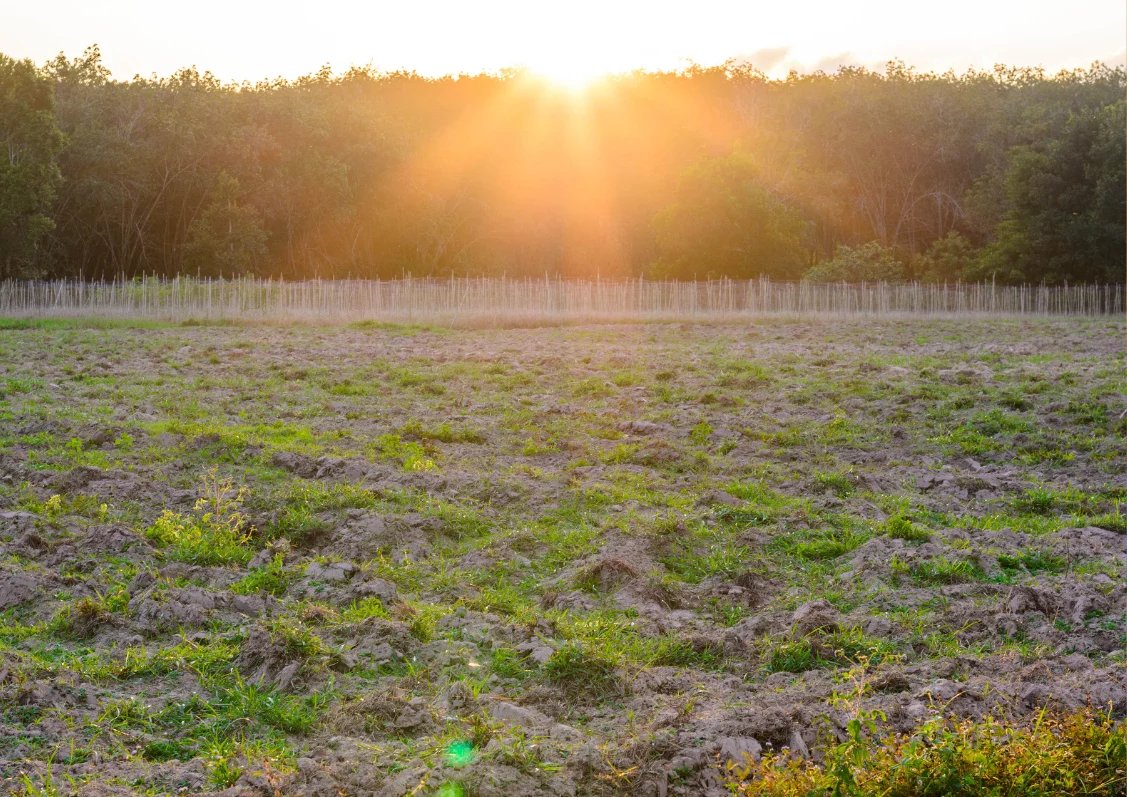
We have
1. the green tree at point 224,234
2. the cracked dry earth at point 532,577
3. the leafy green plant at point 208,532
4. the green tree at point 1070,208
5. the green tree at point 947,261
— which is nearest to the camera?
the cracked dry earth at point 532,577

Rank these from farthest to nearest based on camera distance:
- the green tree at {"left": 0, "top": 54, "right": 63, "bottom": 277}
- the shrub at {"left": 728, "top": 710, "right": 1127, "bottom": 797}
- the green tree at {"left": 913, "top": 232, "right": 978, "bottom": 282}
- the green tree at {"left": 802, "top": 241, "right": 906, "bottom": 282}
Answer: the green tree at {"left": 913, "top": 232, "right": 978, "bottom": 282}, the green tree at {"left": 802, "top": 241, "right": 906, "bottom": 282}, the green tree at {"left": 0, "top": 54, "right": 63, "bottom": 277}, the shrub at {"left": 728, "top": 710, "right": 1127, "bottom": 797}

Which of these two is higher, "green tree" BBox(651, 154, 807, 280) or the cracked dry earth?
"green tree" BBox(651, 154, 807, 280)

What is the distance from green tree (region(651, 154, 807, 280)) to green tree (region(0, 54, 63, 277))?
17.5 metres

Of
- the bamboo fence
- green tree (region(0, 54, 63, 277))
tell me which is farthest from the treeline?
the bamboo fence

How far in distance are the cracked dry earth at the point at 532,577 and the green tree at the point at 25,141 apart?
20.1 m

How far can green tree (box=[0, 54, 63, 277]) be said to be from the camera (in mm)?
28359

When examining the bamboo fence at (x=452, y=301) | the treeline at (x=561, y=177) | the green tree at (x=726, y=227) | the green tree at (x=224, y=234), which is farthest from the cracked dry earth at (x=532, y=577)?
the green tree at (x=224, y=234)

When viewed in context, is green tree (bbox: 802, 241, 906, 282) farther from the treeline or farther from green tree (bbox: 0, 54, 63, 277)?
green tree (bbox: 0, 54, 63, 277)

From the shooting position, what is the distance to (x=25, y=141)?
2872 centimetres

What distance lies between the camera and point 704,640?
4.76 meters

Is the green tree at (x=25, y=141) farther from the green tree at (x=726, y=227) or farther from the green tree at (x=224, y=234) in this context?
the green tree at (x=726, y=227)

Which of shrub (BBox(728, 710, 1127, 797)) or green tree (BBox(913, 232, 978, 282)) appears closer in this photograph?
shrub (BBox(728, 710, 1127, 797))

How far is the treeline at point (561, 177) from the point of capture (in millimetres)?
33781

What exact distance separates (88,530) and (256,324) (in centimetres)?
1676
